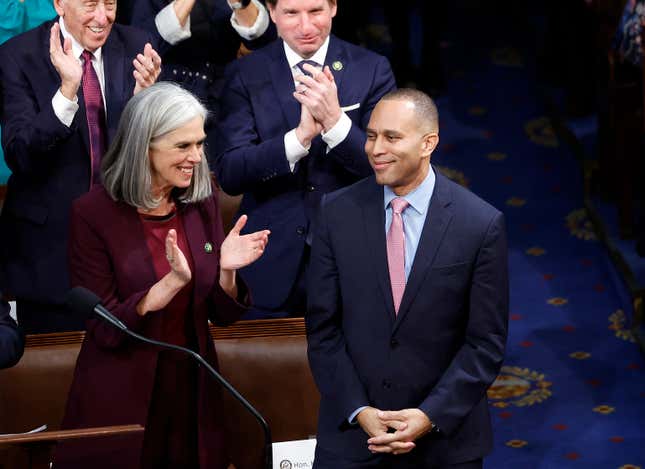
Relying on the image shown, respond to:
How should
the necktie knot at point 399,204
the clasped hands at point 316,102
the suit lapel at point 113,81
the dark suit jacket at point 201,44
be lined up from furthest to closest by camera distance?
the dark suit jacket at point 201,44
the suit lapel at point 113,81
the clasped hands at point 316,102
the necktie knot at point 399,204

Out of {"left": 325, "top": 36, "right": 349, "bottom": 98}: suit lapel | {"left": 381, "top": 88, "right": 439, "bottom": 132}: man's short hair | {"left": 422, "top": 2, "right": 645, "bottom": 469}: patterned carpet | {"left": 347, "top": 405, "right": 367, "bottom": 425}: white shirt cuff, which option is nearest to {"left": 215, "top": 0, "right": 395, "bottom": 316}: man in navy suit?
{"left": 325, "top": 36, "right": 349, "bottom": 98}: suit lapel

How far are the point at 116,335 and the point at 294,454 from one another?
0.54 meters

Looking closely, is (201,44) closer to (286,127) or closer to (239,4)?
(239,4)

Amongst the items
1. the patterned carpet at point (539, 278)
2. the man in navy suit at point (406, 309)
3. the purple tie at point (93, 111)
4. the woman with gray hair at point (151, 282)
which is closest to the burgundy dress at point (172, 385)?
the woman with gray hair at point (151, 282)

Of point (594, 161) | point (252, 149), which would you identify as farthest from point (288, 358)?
point (594, 161)

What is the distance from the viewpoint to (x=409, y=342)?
3037 mm

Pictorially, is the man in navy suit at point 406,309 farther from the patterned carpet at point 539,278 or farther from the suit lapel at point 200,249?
the patterned carpet at point 539,278

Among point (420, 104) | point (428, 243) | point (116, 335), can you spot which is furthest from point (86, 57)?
point (428, 243)

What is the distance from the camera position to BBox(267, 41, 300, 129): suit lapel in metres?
3.65

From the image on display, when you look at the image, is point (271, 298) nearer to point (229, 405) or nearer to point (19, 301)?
point (229, 405)

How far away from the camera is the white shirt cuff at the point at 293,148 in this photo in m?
3.50

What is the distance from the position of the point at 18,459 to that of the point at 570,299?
244cm

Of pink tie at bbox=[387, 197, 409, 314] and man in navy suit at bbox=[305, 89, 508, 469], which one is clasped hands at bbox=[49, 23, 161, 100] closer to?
man in navy suit at bbox=[305, 89, 508, 469]

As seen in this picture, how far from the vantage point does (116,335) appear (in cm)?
311
